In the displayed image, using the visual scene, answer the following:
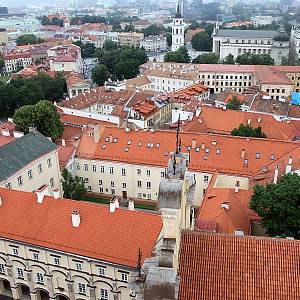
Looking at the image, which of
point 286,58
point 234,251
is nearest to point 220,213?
point 234,251

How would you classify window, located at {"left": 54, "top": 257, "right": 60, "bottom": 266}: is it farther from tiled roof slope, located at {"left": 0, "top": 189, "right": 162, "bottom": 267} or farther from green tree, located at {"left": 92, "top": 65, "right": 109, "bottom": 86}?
green tree, located at {"left": 92, "top": 65, "right": 109, "bottom": 86}

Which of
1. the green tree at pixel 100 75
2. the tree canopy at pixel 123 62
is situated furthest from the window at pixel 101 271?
the tree canopy at pixel 123 62

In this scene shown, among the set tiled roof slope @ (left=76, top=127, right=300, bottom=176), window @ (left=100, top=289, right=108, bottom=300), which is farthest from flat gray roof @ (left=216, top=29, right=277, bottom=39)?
window @ (left=100, top=289, right=108, bottom=300)

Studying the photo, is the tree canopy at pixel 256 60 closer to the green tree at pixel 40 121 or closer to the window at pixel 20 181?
the green tree at pixel 40 121

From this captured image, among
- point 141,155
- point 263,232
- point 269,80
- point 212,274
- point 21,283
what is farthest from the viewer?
point 269,80

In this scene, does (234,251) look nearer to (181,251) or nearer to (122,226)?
(181,251)

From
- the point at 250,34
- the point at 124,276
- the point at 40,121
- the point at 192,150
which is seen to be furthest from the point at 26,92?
the point at 250,34
